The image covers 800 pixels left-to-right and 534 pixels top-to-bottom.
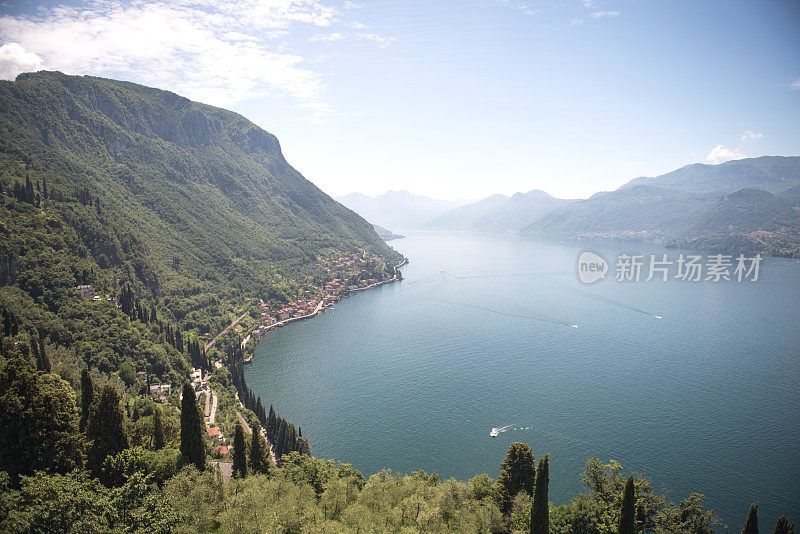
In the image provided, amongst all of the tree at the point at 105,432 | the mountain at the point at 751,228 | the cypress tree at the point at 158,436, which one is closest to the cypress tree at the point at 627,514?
the tree at the point at 105,432

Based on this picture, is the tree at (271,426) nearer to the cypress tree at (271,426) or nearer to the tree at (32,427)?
the cypress tree at (271,426)

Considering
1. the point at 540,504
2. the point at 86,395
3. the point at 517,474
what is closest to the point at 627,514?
the point at 540,504

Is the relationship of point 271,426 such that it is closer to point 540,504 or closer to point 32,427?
point 32,427

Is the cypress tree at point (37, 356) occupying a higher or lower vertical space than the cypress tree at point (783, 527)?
higher

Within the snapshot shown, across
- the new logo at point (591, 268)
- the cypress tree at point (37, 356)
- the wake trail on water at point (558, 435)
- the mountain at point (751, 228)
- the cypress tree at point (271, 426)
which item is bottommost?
the cypress tree at point (271, 426)

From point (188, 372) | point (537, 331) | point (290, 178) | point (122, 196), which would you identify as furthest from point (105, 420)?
point (290, 178)

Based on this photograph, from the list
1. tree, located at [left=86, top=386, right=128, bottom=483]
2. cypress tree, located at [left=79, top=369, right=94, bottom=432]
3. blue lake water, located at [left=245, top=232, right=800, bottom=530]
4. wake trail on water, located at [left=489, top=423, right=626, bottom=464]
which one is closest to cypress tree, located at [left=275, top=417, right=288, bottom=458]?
blue lake water, located at [left=245, top=232, right=800, bottom=530]

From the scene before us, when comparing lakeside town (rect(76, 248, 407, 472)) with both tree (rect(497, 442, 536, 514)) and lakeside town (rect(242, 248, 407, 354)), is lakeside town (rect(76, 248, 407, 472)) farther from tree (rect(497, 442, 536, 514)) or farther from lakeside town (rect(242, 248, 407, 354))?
tree (rect(497, 442, 536, 514))
